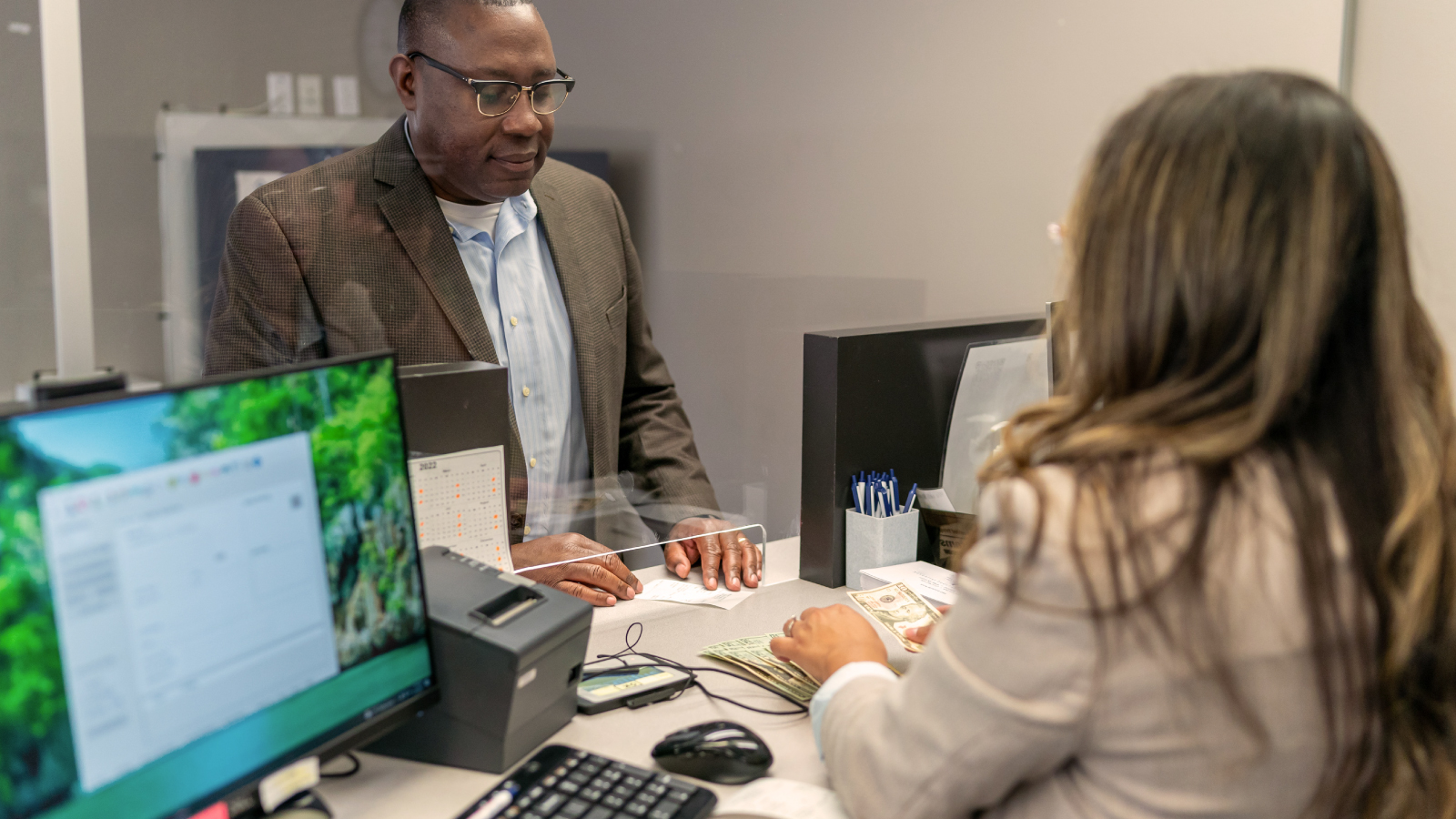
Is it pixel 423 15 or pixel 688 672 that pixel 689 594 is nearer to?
pixel 688 672

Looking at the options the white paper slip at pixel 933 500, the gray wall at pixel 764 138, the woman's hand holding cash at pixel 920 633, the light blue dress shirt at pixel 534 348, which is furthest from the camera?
→ the gray wall at pixel 764 138

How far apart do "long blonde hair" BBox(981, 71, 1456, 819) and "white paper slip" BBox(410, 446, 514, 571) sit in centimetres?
84

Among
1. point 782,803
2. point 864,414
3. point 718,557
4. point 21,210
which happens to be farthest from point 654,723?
point 21,210

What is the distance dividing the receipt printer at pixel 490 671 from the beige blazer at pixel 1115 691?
0.42m

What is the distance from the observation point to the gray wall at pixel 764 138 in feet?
6.64

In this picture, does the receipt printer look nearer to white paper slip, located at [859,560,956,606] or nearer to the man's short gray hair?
white paper slip, located at [859,560,956,606]

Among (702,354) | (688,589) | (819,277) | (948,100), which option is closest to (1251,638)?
(688,589)

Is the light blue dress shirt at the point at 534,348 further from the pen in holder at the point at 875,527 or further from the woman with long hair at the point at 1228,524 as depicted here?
the woman with long hair at the point at 1228,524

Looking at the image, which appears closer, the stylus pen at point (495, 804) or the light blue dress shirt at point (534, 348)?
the stylus pen at point (495, 804)

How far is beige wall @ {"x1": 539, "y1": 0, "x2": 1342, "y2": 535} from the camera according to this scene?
2.11m

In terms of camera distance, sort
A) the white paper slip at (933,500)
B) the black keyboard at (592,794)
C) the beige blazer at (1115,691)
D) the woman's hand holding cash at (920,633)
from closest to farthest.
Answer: the beige blazer at (1115,691), the black keyboard at (592,794), the woman's hand holding cash at (920,633), the white paper slip at (933,500)

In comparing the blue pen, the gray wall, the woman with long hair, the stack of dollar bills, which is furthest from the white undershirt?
the woman with long hair

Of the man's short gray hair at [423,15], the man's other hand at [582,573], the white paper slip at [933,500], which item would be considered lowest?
the man's other hand at [582,573]

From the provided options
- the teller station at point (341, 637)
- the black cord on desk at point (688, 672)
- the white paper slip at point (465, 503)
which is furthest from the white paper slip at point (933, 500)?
the white paper slip at point (465, 503)
